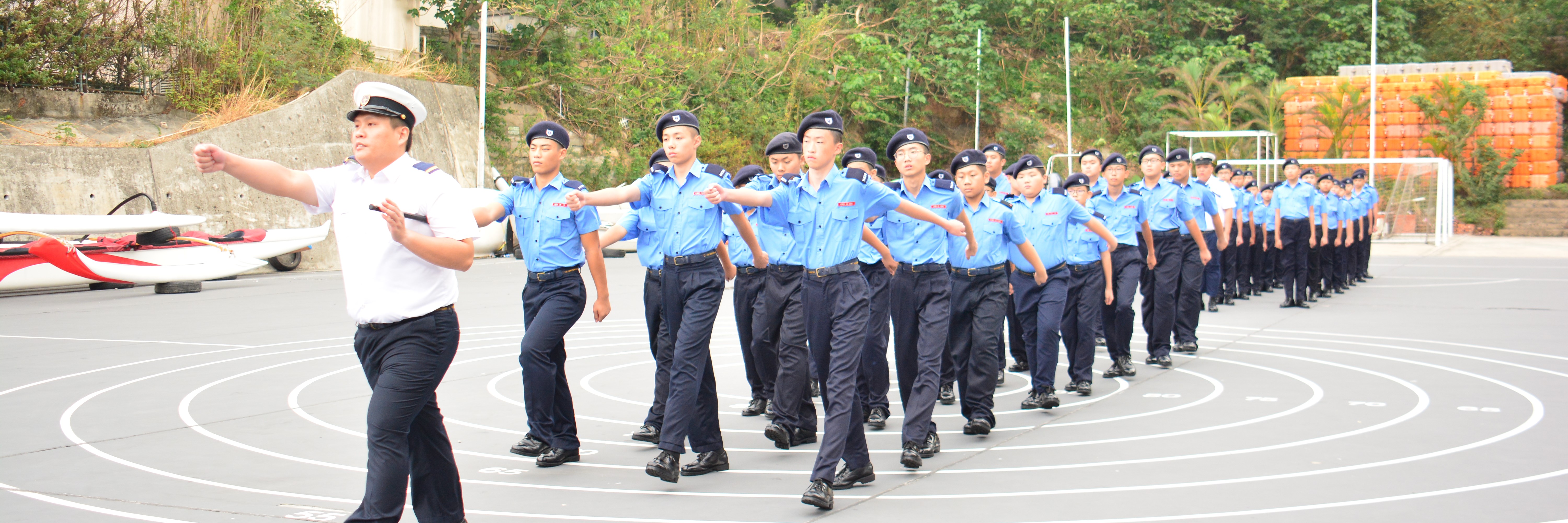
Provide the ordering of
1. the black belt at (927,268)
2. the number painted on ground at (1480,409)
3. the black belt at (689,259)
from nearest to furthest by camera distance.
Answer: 1. the black belt at (689,259)
2. the black belt at (927,268)
3. the number painted on ground at (1480,409)

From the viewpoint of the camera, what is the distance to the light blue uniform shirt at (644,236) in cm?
630

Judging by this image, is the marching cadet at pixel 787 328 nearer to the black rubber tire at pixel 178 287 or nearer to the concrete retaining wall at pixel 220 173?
the black rubber tire at pixel 178 287

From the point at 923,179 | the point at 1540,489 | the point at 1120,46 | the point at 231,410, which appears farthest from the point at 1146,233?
the point at 1120,46

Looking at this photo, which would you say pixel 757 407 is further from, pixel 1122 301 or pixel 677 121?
pixel 1122 301

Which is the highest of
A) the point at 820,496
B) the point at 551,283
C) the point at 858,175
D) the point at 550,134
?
the point at 550,134

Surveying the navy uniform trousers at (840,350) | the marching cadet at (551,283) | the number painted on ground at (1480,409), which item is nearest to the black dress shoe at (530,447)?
the marching cadet at (551,283)

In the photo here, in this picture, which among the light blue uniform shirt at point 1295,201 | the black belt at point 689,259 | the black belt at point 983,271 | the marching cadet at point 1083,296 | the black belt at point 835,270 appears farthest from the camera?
the light blue uniform shirt at point 1295,201

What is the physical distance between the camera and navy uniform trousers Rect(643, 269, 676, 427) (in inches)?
240

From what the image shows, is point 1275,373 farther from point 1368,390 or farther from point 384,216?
point 384,216

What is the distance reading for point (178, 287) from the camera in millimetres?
15688

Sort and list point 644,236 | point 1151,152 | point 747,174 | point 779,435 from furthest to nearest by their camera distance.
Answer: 1. point 1151,152
2. point 747,174
3. point 644,236
4. point 779,435

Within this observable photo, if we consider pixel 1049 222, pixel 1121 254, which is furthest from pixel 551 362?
pixel 1121 254

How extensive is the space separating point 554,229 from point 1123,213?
4.93m

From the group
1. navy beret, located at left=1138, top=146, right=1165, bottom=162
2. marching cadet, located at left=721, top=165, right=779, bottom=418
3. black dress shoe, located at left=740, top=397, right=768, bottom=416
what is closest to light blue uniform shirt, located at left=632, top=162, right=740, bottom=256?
marching cadet, located at left=721, top=165, right=779, bottom=418
